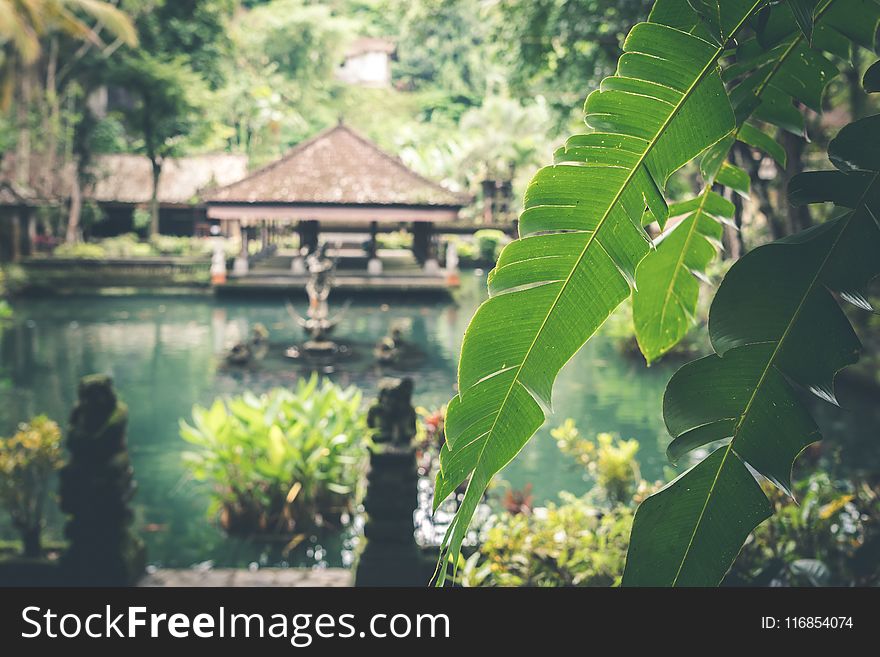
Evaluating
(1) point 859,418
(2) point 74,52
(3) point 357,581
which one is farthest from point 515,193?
(3) point 357,581

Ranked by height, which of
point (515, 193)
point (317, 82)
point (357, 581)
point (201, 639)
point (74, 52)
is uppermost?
point (317, 82)

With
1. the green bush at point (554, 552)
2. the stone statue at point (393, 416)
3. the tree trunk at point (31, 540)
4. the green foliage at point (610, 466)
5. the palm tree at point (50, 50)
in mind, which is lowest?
the tree trunk at point (31, 540)

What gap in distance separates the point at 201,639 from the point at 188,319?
425 inches

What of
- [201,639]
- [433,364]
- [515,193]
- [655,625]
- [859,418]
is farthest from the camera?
[515,193]

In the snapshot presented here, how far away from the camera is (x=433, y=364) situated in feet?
27.3

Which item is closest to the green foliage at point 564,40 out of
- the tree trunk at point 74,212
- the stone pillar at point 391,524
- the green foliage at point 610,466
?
the green foliage at point 610,466

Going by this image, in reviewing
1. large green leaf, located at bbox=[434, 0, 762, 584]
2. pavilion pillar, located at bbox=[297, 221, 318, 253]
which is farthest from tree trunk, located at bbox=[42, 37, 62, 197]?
large green leaf, located at bbox=[434, 0, 762, 584]

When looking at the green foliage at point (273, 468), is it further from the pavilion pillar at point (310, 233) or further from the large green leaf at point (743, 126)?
the pavilion pillar at point (310, 233)

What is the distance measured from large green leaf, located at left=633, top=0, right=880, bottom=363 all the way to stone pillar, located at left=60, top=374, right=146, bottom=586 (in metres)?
2.16

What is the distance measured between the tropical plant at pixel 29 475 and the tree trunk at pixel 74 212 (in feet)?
47.9

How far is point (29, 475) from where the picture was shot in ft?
10.4

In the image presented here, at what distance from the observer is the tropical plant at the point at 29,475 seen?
2947 mm

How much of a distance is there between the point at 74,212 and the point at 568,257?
1788 centimetres

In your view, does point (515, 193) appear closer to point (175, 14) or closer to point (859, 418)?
point (175, 14)
